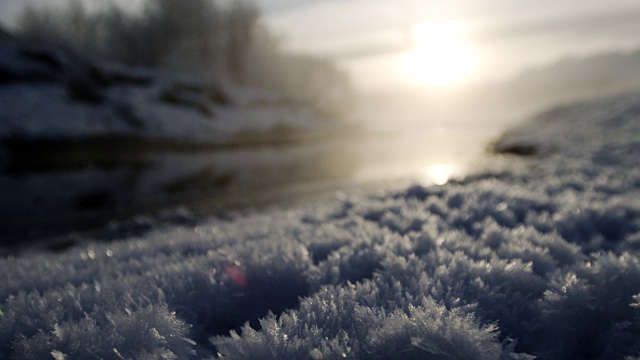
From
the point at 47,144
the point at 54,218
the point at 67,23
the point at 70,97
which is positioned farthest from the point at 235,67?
the point at 54,218

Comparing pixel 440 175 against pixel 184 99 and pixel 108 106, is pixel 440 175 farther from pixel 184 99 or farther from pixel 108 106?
pixel 184 99

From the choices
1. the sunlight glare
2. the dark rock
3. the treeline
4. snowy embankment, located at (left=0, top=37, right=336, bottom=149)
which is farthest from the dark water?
the treeline

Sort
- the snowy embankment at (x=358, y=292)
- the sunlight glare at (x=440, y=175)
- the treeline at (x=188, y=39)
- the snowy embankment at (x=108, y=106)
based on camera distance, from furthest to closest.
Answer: the treeline at (x=188, y=39) → the snowy embankment at (x=108, y=106) → the sunlight glare at (x=440, y=175) → the snowy embankment at (x=358, y=292)

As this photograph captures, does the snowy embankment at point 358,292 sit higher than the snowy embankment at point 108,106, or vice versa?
the snowy embankment at point 108,106

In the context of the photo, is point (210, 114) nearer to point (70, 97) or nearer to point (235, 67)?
point (70, 97)

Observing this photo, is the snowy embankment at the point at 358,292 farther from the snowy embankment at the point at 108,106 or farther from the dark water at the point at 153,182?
the snowy embankment at the point at 108,106

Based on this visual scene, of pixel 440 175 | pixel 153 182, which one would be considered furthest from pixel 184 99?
pixel 440 175

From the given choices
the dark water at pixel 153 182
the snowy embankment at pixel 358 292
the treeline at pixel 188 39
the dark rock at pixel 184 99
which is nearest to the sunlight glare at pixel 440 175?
the dark water at pixel 153 182
